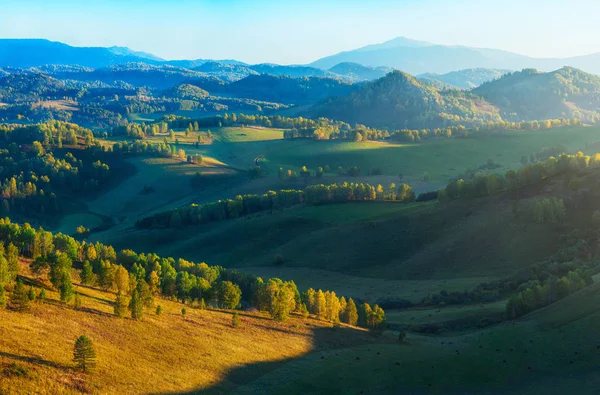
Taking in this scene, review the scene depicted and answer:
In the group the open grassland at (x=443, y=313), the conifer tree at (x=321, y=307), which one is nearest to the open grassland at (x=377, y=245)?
the open grassland at (x=443, y=313)

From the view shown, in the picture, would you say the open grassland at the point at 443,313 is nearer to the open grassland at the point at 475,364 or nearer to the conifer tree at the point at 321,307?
the open grassland at the point at 475,364

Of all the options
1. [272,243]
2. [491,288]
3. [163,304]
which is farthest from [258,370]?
[272,243]

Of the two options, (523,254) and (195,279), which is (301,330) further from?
(523,254)

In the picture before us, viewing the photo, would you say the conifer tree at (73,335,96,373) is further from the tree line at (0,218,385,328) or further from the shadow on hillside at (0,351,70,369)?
the tree line at (0,218,385,328)

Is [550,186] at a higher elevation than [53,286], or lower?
higher

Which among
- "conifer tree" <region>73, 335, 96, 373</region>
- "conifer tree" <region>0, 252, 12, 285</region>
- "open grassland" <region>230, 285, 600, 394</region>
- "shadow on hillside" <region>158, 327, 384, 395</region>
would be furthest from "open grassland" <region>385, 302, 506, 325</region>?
"conifer tree" <region>0, 252, 12, 285</region>

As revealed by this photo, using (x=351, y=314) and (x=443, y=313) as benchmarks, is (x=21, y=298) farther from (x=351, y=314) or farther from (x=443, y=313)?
(x=443, y=313)
